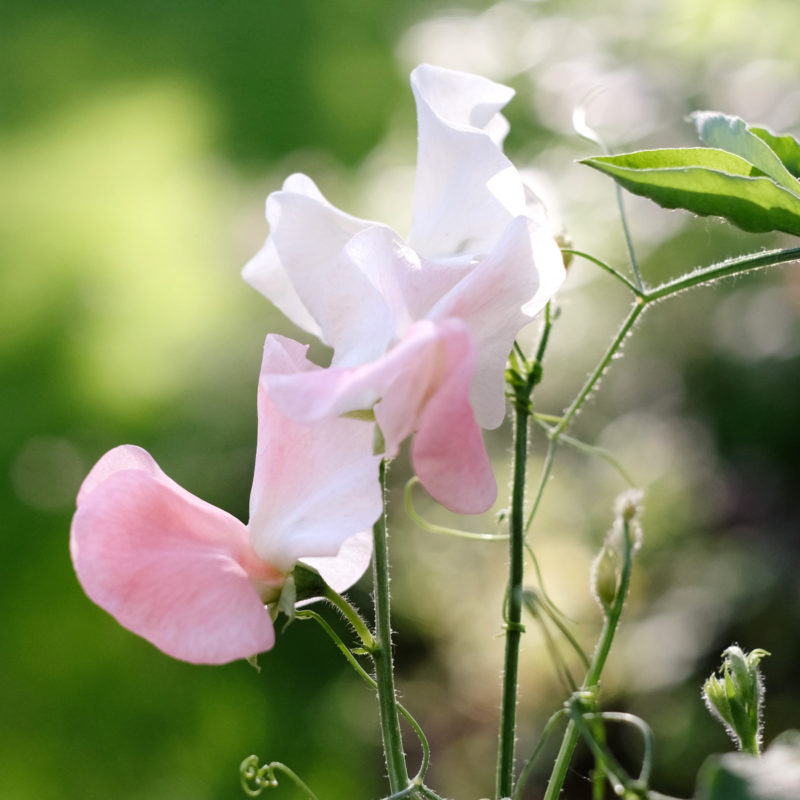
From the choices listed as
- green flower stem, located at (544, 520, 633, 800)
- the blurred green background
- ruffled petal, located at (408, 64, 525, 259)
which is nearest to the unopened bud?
green flower stem, located at (544, 520, 633, 800)

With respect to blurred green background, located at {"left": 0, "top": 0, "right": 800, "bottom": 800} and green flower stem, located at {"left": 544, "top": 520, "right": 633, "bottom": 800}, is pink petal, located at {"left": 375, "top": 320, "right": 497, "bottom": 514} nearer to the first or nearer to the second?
green flower stem, located at {"left": 544, "top": 520, "right": 633, "bottom": 800}

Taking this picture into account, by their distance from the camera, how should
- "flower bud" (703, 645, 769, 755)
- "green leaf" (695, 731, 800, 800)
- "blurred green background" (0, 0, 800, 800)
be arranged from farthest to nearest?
1. "blurred green background" (0, 0, 800, 800)
2. "flower bud" (703, 645, 769, 755)
3. "green leaf" (695, 731, 800, 800)

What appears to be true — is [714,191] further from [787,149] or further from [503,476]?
[503,476]

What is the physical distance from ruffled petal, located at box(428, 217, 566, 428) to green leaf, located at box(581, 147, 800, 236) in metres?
0.03

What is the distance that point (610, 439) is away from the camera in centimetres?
175

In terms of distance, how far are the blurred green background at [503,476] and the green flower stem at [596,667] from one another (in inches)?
42.1

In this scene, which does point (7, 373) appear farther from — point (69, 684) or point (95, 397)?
point (69, 684)

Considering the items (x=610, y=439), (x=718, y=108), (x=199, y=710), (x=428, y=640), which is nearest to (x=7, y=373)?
(x=199, y=710)

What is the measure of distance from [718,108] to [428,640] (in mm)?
921

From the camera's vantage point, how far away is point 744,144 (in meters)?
0.34

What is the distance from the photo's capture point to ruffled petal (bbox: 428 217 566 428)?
11.9 inches

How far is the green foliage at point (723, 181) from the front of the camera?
32cm

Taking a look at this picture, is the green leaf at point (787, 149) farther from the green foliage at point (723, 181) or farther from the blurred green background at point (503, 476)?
the blurred green background at point (503, 476)

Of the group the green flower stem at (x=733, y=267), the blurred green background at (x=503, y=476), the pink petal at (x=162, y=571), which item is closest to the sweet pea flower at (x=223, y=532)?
the pink petal at (x=162, y=571)
